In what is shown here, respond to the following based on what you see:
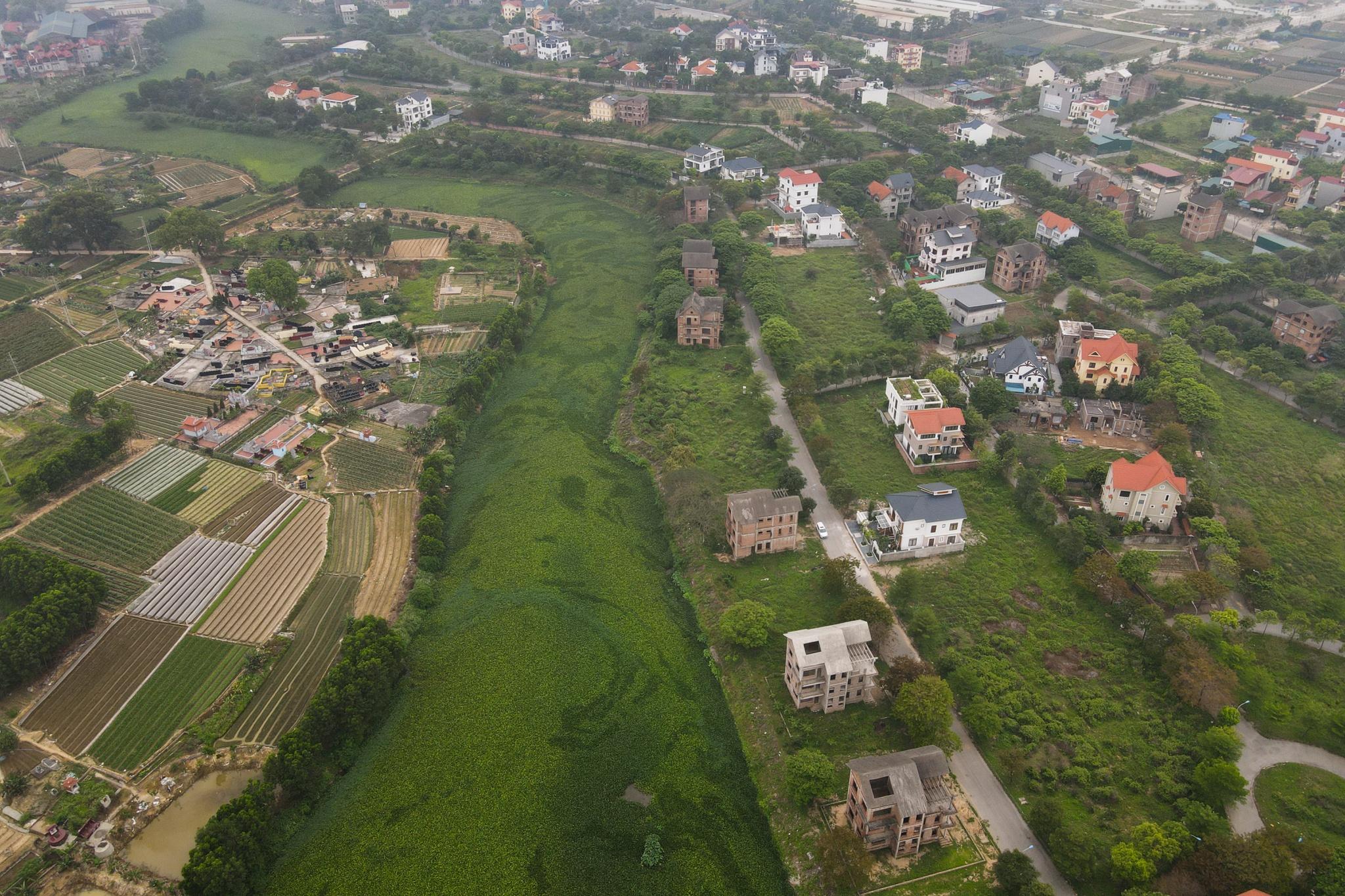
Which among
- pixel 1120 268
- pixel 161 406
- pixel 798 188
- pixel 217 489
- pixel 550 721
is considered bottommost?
pixel 550 721

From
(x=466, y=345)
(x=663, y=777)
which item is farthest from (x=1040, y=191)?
(x=663, y=777)

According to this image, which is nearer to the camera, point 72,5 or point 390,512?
point 390,512

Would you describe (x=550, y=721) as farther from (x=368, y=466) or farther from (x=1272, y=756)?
(x=1272, y=756)

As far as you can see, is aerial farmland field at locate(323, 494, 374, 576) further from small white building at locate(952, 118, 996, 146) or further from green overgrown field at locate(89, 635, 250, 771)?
small white building at locate(952, 118, 996, 146)

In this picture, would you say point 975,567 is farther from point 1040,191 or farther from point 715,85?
point 715,85

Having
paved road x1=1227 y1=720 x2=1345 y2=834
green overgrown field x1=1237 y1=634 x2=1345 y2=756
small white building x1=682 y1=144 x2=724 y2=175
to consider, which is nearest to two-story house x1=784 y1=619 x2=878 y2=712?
paved road x1=1227 y1=720 x2=1345 y2=834

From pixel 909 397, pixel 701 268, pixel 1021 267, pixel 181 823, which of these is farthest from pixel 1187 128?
pixel 181 823

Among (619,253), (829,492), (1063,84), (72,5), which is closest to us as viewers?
(829,492)
